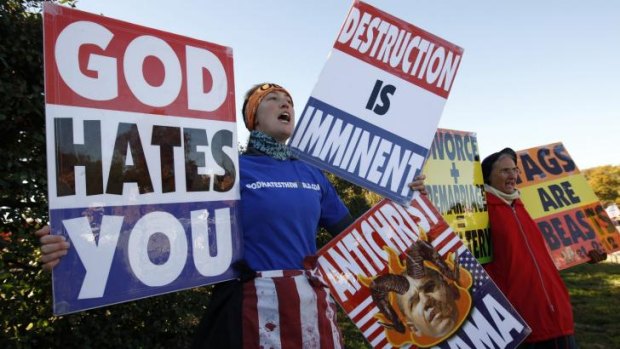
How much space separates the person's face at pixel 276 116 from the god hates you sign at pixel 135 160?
0.18m

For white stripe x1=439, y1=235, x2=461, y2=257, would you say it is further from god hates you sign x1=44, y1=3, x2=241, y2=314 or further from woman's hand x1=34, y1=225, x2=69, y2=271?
woman's hand x1=34, y1=225, x2=69, y2=271

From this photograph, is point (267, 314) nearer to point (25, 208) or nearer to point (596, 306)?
point (25, 208)

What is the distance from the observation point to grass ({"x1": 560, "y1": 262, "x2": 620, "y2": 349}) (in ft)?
16.2

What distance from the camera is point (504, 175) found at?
2.93 meters

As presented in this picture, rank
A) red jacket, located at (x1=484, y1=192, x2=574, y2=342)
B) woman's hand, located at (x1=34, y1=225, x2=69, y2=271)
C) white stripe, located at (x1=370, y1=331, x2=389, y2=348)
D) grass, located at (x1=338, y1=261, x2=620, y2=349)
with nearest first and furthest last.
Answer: woman's hand, located at (x1=34, y1=225, x2=69, y2=271)
white stripe, located at (x1=370, y1=331, x2=389, y2=348)
red jacket, located at (x1=484, y1=192, x2=574, y2=342)
grass, located at (x1=338, y1=261, x2=620, y2=349)

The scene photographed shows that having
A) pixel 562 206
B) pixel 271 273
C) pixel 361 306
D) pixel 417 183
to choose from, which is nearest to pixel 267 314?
pixel 271 273

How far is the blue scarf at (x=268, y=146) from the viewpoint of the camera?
173 cm

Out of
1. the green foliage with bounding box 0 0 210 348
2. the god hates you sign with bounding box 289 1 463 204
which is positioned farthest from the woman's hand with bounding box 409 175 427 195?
the green foliage with bounding box 0 0 210 348

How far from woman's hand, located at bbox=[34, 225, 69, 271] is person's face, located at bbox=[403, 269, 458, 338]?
1421mm

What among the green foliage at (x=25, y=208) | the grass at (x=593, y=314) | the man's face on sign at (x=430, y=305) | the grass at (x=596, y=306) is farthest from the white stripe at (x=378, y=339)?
the grass at (x=596, y=306)

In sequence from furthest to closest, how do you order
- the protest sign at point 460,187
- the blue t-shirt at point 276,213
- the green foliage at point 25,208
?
1. the protest sign at point 460,187
2. the green foliage at point 25,208
3. the blue t-shirt at point 276,213

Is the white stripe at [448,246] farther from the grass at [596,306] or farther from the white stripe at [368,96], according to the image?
the grass at [596,306]

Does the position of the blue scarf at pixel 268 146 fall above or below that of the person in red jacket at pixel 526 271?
above

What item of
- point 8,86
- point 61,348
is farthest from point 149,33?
point 61,348
